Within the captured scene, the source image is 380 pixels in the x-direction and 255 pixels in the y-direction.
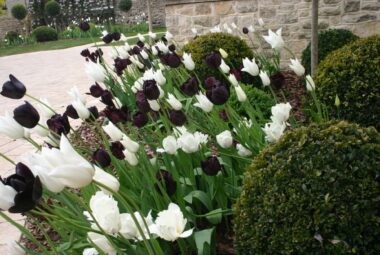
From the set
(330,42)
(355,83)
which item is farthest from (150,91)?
(330,42)

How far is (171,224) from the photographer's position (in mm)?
1515

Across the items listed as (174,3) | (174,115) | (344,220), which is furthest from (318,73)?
(174,3)

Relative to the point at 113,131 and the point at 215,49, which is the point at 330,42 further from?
the point at 113,131

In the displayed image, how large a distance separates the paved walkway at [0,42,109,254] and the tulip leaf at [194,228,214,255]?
1.40 m

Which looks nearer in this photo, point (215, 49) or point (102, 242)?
point (102, 242)

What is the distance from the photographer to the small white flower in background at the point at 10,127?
1.72 metres

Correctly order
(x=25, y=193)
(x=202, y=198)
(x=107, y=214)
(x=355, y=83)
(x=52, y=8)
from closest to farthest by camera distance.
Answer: (x=25, y=193) → (x=107, y=214) → (x=202, y=198) → (x=355, y=83) → (x=52, y=8)

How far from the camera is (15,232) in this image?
2943mm

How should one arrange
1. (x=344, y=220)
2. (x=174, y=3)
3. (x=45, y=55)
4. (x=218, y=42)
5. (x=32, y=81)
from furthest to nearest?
(x=45, y=55) → (x=32, y=81) → (x=174, y=3) → (x=218, y=42) → (x=344, y=220)

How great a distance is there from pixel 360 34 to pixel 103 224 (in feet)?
17.7

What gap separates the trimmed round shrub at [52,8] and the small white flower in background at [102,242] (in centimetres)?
2416

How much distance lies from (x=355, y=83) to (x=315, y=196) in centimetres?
188

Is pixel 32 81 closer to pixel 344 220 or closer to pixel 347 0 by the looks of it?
pixel 347 0

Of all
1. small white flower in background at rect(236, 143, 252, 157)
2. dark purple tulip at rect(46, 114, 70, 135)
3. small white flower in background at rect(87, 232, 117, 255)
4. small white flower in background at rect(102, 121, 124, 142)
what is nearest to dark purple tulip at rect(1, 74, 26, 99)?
dark purple tulip at rect(46, 114, 70, 135)
